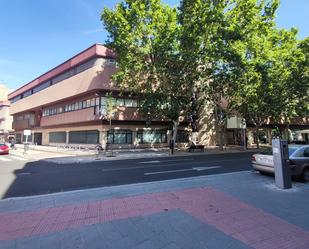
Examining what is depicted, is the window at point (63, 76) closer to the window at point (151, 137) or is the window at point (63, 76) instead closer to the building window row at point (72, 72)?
the building window row at point (72, 72)

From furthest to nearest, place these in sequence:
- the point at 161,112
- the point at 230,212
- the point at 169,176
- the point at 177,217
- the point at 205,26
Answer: the point at 161,112 → the point at 205,26 → the point at 169,176 → the point at 230,212 → the point at 177,217

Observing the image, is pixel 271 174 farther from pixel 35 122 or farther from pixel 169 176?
pixel 35 122

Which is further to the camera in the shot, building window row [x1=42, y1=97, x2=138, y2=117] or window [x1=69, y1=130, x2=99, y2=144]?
window [x1=69, y1=130, x2=99, y2=144]

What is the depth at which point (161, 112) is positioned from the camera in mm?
26328

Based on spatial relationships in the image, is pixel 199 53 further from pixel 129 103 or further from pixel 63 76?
pixel 63 76

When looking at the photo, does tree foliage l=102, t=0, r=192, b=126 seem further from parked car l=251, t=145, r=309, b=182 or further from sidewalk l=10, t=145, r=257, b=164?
parked car l=251, t=145, r=309, b=182

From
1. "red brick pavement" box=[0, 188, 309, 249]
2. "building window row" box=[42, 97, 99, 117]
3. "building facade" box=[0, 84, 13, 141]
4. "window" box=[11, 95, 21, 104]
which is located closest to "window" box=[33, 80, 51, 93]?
"building window row" box=[42, 97, 99, 117]

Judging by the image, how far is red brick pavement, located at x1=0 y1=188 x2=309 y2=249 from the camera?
15.2 ft

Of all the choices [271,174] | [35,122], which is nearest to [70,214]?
[271,174]

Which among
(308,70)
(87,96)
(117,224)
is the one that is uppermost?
(308,70)

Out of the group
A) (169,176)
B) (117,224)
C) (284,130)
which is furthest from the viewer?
(284,130)

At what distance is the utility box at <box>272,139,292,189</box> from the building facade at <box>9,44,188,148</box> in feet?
71.1

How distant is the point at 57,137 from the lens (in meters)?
40.5

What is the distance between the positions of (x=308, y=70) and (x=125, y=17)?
2265cm
